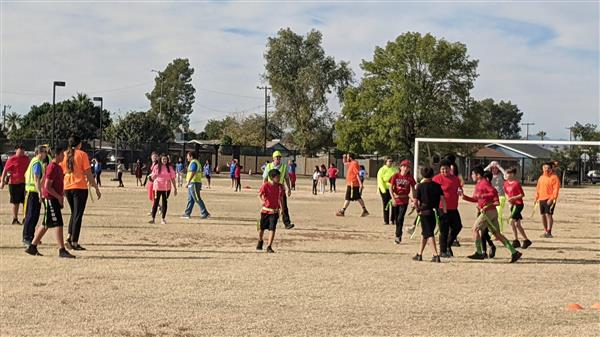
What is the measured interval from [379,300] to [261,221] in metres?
4.35

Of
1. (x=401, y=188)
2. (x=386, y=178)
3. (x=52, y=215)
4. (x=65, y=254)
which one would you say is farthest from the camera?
(x=386, y=178)

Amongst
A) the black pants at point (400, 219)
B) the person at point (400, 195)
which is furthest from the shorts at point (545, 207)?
the black pants at point (400, 219)

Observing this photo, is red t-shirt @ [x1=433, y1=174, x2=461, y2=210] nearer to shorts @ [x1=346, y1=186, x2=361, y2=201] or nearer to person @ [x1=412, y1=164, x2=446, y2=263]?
person @ [x1=412, y1=164, x2=446, y2=263]

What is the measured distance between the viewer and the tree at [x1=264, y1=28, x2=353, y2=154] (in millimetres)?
71438

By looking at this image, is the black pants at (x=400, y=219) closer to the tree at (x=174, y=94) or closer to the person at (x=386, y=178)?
the person at (x=386, y=178)

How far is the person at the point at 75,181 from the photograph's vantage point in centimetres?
1202

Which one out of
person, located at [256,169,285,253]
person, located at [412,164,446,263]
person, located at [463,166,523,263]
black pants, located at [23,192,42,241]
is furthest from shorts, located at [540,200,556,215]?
black pants, located at [23,192,42,241]

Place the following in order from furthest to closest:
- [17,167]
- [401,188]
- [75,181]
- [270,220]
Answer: [17,167] → [401,188] → [270,220] → [75,181]

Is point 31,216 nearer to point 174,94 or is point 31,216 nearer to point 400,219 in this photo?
point 400,219

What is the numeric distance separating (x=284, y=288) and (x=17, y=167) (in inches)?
338

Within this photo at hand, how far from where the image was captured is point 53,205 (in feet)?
36.7

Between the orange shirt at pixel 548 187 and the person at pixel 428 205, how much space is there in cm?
539

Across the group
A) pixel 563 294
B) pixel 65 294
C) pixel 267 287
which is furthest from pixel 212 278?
pixel 563 294

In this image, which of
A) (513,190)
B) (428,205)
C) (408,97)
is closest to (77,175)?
(428,205)
